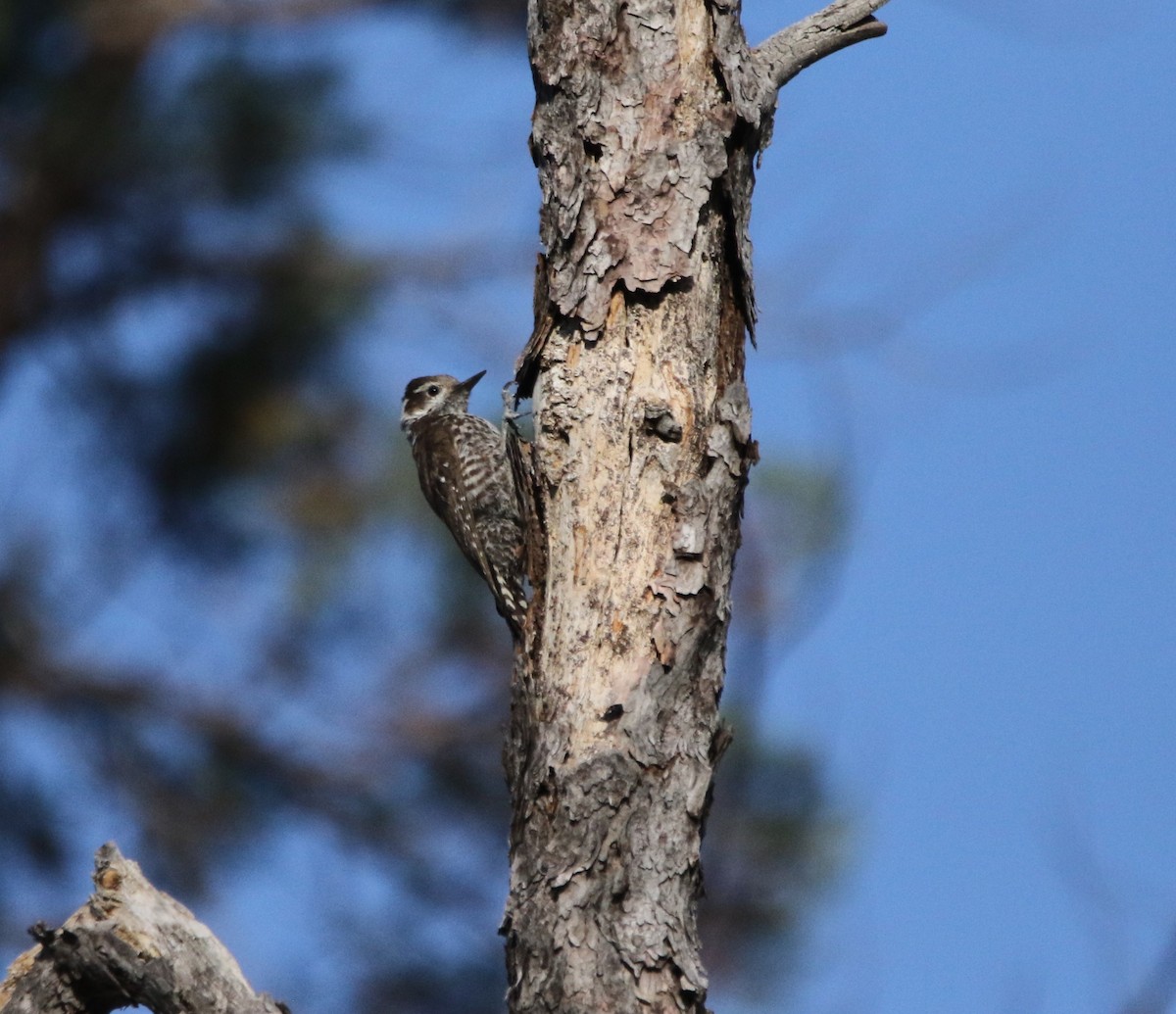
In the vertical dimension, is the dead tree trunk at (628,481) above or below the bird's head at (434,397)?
below

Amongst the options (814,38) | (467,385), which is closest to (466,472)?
(467,385)

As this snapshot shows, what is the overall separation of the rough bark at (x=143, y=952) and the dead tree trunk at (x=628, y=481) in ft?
1.74

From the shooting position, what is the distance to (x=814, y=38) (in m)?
3.38

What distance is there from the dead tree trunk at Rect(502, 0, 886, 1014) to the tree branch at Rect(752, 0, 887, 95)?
1.2 inches

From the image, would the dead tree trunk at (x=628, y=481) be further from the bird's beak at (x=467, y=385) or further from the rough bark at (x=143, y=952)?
the bird's beak at (x=467, y=385)

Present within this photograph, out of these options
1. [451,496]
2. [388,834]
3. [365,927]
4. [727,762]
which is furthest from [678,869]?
[388,834]

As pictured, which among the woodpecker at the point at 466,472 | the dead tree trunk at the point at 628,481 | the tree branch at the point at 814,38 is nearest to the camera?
the dead tree trunk at the point at 628,481

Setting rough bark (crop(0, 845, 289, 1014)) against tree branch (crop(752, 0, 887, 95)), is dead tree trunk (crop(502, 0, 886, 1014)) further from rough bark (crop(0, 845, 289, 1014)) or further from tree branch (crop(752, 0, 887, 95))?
rough bark (crop(0, 845, 289, 1014))

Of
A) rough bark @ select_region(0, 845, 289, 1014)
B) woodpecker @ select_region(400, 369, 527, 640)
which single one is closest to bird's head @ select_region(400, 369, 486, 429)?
woodpecker @ select_region(400, 369, 527, 640)

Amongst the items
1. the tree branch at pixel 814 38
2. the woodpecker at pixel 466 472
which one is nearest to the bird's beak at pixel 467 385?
the woodpecker at pixel 466 472

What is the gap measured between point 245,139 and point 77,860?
12.1 ft

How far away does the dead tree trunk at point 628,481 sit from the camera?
2.81 metres

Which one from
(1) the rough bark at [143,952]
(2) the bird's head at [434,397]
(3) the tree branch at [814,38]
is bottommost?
(1) the rough bark at [143,952]

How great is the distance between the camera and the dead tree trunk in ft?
9.22
